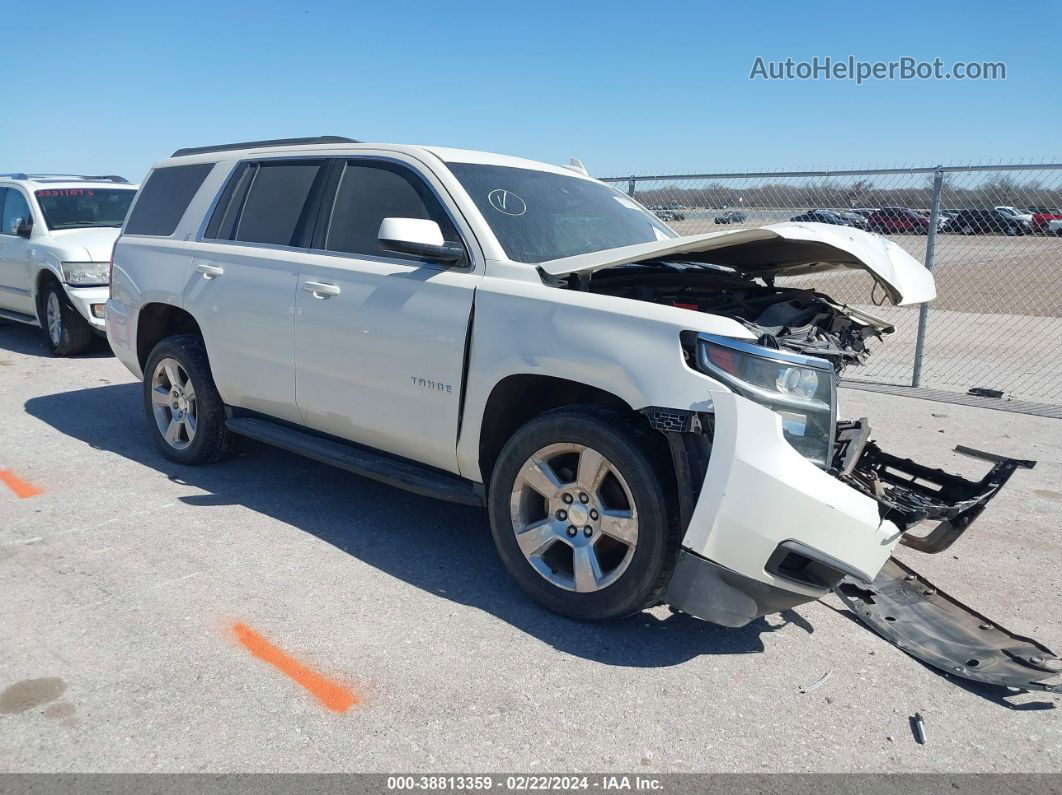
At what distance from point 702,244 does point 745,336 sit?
1.56 ft

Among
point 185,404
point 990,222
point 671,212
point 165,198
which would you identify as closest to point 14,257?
point 165,198

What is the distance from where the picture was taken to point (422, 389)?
404cm

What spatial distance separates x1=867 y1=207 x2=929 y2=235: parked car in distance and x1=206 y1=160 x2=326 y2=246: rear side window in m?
6.77

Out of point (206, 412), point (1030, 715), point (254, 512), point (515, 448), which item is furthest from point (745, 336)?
point (206, 412)

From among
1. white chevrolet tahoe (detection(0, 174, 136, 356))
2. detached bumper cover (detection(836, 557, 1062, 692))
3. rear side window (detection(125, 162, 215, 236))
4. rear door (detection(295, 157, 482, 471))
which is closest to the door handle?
rear door (detection(295, 157, 482, 471))

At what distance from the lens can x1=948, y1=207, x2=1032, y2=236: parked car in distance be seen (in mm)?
8703

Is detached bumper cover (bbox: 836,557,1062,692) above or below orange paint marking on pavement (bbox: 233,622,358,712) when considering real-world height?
above

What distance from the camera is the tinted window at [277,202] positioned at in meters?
4.89

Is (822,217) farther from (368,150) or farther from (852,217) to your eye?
(368,150)

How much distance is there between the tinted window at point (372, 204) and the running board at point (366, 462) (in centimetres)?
105

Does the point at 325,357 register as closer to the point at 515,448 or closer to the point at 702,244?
the point at 515,448

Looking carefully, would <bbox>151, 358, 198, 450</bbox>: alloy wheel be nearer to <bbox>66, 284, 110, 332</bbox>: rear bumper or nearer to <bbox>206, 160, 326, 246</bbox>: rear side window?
<bbox>206, 160, 326, 246</bbox>: rear side window

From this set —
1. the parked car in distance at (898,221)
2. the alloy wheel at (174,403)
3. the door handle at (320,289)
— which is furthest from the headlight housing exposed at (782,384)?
the parked car in distance at (898,221)

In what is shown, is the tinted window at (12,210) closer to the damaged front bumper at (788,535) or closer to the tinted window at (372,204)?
the tinted window at (372,204)
